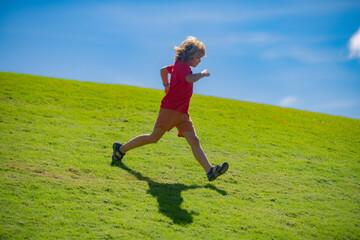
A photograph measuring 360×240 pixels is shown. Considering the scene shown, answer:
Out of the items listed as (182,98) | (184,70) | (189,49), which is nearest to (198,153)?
(182,98)

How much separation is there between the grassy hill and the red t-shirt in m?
1.56

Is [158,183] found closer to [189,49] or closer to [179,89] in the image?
[179,89]

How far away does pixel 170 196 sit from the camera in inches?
208

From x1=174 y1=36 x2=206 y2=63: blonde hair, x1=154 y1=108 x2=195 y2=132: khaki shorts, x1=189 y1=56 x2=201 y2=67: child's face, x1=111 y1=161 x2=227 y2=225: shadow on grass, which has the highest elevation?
x1=174 y1=36 x2=206 y2=63: blonde hair

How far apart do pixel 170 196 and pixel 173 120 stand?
1.55 meters

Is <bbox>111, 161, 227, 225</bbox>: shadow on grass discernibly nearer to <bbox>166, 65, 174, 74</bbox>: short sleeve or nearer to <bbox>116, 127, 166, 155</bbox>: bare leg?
<bbox>116, 127, 166, 155</bbox>: bare leg

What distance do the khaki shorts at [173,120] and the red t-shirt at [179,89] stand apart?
0.31ft

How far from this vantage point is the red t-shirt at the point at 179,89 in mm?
5840

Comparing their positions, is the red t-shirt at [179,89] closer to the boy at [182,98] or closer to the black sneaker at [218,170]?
the boy at [182,98]

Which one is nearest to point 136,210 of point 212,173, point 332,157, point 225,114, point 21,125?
point 212,173

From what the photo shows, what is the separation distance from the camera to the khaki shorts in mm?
6023

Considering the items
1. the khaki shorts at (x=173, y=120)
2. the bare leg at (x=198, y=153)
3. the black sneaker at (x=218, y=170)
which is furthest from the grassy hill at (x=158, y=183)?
the khaki shorts at (x=173, y=120)

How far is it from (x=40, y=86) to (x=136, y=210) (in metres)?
13.5

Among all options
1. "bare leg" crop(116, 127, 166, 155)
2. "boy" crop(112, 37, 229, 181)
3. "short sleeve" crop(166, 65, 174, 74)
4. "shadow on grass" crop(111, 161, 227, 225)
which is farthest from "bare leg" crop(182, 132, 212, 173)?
"short sleeve" crop(166, 65, 174, 74)
